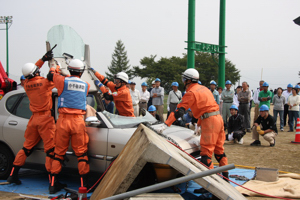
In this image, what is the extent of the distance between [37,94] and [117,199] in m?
3.52

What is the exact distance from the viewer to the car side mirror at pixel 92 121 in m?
5.06

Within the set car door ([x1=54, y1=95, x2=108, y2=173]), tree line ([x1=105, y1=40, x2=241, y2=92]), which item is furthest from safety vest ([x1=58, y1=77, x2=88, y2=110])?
tree line ([x1=105, y1=40, x2=241, y2=92])

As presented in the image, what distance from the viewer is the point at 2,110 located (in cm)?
622

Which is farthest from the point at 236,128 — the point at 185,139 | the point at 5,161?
the point at 5,161

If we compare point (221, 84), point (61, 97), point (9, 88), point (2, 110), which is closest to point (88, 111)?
point (61, 97)

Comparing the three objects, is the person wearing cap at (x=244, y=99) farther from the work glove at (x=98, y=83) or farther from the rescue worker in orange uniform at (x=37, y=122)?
the rescue worker in orange uniform at (x=37, y=122)

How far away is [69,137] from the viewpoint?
5.27 m

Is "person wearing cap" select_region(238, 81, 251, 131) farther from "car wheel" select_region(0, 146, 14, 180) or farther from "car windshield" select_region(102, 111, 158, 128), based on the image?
"car wheel" select_region(0, 146, 14, 180)

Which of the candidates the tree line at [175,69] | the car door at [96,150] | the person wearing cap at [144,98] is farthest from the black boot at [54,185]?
the tree line at [175,69]

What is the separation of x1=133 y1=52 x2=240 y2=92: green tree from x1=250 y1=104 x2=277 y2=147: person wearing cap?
201ft

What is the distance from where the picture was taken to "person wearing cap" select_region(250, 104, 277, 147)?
9.48 metres

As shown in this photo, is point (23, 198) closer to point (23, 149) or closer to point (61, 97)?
point (23, 149)

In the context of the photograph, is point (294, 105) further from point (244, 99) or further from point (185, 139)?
point (185, 139)

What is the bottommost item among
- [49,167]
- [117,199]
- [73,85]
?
[49,167]
